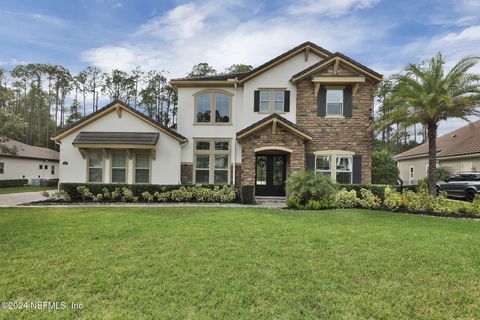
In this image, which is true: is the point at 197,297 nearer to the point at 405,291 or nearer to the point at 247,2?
the point at 405,291

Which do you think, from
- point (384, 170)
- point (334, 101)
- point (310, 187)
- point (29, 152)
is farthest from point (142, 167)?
point (29, 152)

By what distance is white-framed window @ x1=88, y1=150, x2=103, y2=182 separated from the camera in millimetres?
16172

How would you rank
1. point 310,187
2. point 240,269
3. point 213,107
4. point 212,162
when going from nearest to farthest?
point 240,269 → point 310,187 → point 212,162 → point 213,107

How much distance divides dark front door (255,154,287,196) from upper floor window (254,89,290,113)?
261 centimetres

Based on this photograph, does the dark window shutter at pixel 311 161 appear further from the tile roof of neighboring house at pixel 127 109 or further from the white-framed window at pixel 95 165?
the white-framed window at pixel 95 165

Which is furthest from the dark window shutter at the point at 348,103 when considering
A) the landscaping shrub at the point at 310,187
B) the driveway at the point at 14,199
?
the driveway at the point at 14,199

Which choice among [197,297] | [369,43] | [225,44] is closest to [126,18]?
[225,44]

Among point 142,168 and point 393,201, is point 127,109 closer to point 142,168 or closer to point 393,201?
point 142,168

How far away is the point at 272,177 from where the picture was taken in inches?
656

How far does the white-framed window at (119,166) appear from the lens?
16.2 metres

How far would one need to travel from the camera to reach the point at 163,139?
16.1 m

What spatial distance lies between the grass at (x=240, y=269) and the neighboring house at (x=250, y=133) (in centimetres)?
736

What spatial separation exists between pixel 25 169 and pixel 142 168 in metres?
21.4

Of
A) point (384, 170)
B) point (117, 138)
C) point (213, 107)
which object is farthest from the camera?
point (384, 170)
